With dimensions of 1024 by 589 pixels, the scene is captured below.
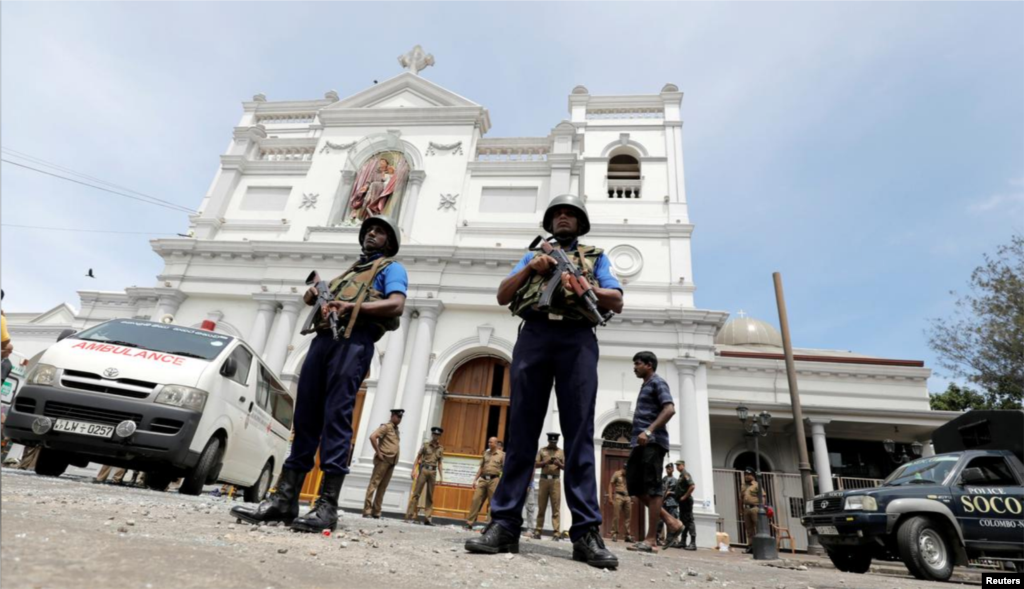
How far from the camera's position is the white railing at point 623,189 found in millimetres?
17719

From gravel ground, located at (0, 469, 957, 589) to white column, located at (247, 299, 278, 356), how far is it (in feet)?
39.9

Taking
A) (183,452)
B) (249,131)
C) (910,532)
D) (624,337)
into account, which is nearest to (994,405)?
(624,337)

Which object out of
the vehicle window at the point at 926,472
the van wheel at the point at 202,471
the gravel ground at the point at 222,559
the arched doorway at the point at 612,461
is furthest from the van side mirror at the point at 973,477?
the van wheel at the point at 202,471

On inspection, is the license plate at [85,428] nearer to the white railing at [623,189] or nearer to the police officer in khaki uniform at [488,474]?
the police officer in khaki uniform at [488,474]

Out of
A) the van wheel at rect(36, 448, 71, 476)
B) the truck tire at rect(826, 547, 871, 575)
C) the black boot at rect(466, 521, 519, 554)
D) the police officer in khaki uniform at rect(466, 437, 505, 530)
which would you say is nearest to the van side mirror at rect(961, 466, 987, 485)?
the truck tire at rect(826, 547, 871, 575)

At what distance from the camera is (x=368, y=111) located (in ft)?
61.1

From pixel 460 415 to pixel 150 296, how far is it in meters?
10.5

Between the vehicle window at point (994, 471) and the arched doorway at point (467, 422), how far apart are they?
9.25 metres

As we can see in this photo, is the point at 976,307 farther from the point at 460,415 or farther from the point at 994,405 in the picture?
the point at 460,415

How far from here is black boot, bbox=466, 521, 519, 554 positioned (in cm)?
276

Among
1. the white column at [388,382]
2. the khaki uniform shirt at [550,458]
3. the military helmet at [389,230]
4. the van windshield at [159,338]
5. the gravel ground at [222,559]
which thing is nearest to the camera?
the gravel ground at [222,559]

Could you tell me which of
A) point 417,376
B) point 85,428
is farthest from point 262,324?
point 85,428

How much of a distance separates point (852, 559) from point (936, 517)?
3.77ft

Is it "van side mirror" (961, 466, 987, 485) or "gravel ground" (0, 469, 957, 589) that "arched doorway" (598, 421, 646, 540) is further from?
"gravel ground" (0, 469, 957, 589)
